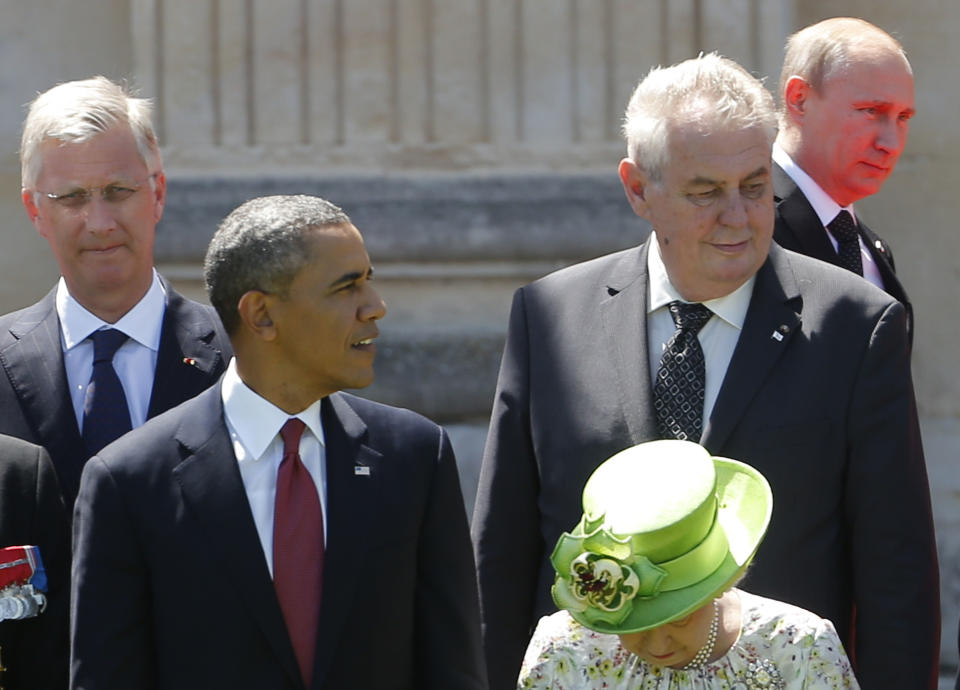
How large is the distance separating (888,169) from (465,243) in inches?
52.8

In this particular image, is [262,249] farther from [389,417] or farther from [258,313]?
[389,417]

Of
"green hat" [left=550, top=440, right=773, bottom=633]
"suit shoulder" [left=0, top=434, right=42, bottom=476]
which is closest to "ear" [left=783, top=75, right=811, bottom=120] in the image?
"green hat" [left=550, top=440, right=773, bottom=633]

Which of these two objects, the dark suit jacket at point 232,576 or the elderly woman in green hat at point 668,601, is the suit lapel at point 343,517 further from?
the elderly woman in green hat at point 668,601

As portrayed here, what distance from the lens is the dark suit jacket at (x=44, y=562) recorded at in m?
2.96

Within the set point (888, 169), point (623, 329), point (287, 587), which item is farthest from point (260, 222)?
point (888, 169)

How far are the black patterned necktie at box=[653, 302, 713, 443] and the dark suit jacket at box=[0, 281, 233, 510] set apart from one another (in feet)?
2.75

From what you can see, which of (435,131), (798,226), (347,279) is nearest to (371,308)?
(347,279)

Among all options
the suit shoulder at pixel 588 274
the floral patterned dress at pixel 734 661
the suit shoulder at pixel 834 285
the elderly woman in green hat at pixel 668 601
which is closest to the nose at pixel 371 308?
the elderly woman in green hat at pixel 668 601

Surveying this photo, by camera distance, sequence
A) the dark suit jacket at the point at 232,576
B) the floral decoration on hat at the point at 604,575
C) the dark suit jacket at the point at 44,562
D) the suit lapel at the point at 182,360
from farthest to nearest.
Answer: the suit lapel at the point at 182,360 → the dark suit jacket at the point at 44,562 → the dark suit jacket at the point at 232,576 → the floral decoration on hat at the point at 604,575

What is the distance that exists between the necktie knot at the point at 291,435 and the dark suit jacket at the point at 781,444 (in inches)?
24.5

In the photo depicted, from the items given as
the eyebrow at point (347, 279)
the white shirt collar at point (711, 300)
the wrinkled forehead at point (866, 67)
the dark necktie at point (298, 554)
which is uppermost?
the wrinkled forehead at point (866, 67)

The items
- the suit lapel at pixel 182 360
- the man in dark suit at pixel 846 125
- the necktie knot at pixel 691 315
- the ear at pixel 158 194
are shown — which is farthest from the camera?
the man in dark suit at pixel 846 125

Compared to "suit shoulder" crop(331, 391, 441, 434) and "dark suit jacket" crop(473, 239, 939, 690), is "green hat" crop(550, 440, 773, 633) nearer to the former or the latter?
"suit shoulder" crop(331, 391, 441, 434)

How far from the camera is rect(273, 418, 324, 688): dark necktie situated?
8.64ft
